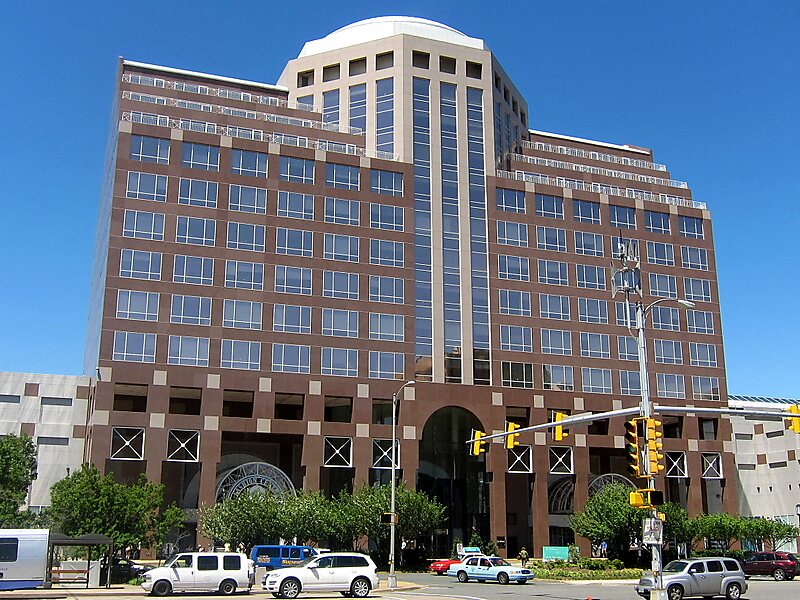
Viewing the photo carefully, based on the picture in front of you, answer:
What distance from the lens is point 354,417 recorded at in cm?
7844

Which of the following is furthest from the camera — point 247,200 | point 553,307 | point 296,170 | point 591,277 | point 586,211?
point 586,211

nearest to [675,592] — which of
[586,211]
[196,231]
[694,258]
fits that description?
[196,231]

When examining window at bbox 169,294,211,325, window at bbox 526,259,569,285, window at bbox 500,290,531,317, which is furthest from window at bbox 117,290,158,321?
window at bbox 526,259,569,285

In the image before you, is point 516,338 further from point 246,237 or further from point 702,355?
point 246,237

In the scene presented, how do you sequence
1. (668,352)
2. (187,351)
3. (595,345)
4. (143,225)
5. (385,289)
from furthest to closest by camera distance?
(668,352) → (595,345) → (385,289) → (143,225) → (187,351)

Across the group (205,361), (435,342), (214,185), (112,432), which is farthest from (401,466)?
(214,185)

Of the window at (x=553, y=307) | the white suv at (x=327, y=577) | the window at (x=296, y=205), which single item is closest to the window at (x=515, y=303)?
the window at (x=553, y=307)

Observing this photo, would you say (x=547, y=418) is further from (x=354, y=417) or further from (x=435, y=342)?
(x=354, y=417)

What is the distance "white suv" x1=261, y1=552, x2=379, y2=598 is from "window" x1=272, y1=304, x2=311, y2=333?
40.6 m

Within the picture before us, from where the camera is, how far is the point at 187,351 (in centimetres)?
7531

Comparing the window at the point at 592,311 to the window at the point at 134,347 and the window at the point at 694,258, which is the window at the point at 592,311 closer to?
the window at the point at 694,258

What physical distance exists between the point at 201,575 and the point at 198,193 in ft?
153

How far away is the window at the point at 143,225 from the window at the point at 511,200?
33.7 metres

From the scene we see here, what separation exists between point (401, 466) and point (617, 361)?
26014 millimetres
